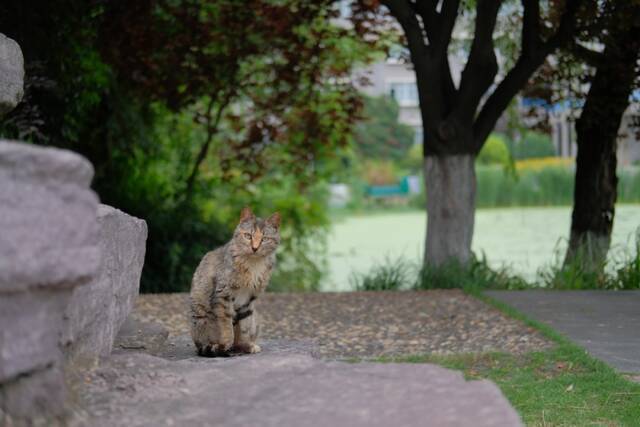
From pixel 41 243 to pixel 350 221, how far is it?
19.2 meters

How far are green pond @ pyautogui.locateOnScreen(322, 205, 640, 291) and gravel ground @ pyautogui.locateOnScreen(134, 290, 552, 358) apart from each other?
210 inches

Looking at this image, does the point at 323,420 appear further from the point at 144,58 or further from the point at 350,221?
the point at 350,221

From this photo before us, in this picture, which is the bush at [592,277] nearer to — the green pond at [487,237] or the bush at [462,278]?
the bush at [462,278]

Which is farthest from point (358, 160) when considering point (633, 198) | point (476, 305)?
point (476, 305)

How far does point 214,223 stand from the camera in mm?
11945

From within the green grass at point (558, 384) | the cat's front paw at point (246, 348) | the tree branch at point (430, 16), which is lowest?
the green grass at point (558, 384)

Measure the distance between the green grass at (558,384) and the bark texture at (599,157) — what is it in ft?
13.8

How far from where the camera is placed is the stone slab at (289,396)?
2504mm

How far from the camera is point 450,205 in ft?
30.6

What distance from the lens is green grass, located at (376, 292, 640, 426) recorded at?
4531mm

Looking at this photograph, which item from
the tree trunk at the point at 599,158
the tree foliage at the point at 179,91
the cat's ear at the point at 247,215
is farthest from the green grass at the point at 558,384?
the tree foliage at the point at 179,91

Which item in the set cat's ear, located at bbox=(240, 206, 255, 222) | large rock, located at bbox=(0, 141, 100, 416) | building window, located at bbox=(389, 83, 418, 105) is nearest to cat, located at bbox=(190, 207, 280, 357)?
cat's ear, located at bbox=(240, 206, 255, 222)

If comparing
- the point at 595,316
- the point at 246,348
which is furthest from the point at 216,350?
the point at 595,316

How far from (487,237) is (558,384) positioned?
40.6ft
